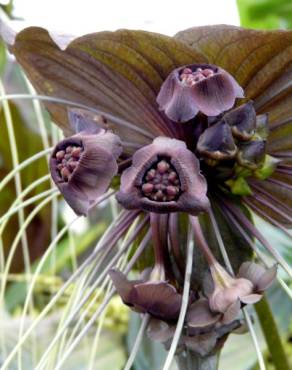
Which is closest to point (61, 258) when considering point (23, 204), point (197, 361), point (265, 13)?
point (265, 13)

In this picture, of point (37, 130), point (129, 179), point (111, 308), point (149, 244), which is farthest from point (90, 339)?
point (129, 179)

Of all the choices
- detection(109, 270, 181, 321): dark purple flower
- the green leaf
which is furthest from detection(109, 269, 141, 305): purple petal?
the green leaf

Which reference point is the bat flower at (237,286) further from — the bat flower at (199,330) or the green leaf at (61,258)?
the green leaf at (61,258)

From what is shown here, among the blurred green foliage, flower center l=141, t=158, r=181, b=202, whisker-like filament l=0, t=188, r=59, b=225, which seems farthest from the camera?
the blurred green foliage

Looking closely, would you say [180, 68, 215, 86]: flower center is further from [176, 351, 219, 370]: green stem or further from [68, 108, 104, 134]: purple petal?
[176, 351, 219, 370]: green stem

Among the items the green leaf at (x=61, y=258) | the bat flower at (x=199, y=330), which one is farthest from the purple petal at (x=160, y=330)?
the green leaf at (x=61, y=258)
